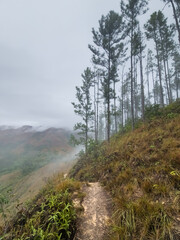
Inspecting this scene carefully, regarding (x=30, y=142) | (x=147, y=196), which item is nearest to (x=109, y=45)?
(x=147, y=196)

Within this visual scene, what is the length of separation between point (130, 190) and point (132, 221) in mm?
1092

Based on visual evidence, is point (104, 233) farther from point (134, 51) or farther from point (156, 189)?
point (134, 51)

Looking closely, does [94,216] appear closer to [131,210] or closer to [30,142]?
[131,210]

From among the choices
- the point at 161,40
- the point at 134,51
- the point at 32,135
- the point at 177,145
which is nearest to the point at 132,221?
the point at 177,145

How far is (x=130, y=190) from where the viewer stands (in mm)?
3299

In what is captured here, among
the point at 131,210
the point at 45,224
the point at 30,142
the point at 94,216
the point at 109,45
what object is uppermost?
the point at 109,45

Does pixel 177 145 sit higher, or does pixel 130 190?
pixel 177 145

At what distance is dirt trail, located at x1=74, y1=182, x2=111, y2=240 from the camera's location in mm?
2288

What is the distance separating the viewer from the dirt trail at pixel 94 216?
229 cm

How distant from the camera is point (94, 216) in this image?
2.77 m


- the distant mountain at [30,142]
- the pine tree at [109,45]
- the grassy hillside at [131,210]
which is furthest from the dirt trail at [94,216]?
the distant mountain at [30,142]

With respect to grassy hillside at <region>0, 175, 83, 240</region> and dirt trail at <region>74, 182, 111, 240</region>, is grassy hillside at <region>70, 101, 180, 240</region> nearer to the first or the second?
dirt trail at <region>74, 182, 111, 240</region>

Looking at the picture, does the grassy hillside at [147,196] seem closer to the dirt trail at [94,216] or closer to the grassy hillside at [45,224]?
the dirt trail at [94,216]

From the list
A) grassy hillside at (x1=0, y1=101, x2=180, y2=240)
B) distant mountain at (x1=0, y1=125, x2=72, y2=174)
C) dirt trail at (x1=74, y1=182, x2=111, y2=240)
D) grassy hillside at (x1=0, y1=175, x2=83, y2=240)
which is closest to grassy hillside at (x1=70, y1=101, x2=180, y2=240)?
grassy hillside at (x1=0, y1=101, x2=180, y2=240)
